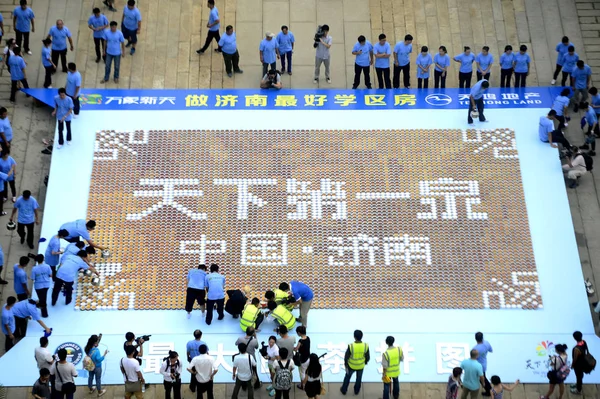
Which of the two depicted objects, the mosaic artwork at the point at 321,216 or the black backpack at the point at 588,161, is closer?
the mosaic artwork at the point at 321,216

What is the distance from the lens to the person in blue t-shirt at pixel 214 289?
20.8 metres

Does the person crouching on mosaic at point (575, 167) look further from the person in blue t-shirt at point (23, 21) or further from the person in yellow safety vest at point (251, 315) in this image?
the person in blue t-shirt at point (23, 21)

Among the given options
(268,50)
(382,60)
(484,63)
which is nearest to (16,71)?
(268,50)

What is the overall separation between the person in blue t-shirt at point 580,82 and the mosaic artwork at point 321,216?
2.36 m

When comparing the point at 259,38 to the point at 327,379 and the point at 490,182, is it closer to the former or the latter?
the point at 490,182

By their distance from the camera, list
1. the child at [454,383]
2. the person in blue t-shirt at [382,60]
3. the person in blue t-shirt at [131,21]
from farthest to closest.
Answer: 1. the person in blue t-shirt at [131,21]
2. the person in blue t-shirt at [382,60]
3. the child at [454,383]

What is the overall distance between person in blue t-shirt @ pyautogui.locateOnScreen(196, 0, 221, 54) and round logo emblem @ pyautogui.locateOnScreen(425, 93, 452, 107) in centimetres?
555

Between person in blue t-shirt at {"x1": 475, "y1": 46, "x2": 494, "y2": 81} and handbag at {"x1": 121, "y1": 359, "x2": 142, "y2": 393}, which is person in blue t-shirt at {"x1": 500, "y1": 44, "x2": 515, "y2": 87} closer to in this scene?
person in blue t-shirt at {"x1": 475, "y1": 46, "x2": 494, "y2": 81}

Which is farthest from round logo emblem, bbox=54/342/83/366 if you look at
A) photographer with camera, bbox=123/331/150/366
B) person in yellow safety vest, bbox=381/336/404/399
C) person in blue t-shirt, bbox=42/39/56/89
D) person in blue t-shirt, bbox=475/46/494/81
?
person in blue t-shirt, bbox=475/46/494/81

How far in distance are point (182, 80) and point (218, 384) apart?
9.31 meters

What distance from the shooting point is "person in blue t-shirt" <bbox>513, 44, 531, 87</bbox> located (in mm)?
25734

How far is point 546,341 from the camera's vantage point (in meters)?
21.0

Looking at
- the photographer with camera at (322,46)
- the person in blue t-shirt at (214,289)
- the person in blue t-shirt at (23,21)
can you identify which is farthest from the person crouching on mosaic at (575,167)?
the person in blue t-shirt at (23,21)

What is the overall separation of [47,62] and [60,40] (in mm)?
675
